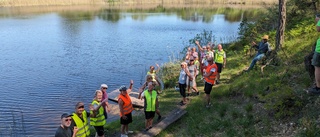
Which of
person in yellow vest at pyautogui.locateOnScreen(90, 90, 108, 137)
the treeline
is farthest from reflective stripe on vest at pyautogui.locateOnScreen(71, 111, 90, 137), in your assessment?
the treeline

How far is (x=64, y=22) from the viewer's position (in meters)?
41.2

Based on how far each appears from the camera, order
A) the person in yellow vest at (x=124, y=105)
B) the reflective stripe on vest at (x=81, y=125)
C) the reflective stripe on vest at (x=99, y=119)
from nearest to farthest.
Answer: the reflective stripe on vest at (x=81, y=125), the reflective stripe on vest at (x=99, y=119), the person in yellow vest at (x=124, y=105)

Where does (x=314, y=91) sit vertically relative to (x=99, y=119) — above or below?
above

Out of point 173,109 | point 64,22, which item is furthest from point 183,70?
point 64,22

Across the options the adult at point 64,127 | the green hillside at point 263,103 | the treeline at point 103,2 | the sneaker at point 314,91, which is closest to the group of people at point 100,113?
the adult at point 64,127

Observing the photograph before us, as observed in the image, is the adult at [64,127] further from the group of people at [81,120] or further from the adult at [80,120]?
the adult at [80,120]

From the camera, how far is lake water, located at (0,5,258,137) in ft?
42.2

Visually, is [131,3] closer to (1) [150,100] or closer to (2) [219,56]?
(2) [219,56]

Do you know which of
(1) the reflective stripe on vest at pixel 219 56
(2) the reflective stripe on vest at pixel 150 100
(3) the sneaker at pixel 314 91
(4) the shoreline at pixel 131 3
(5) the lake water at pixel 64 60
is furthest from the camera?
(4) the shoreline at pixel 131 3

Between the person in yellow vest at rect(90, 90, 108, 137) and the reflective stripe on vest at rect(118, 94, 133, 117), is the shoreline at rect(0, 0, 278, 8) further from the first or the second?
the person in yellow vest at rect(90, 90, 108, 137)

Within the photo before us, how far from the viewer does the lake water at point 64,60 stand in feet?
42.2

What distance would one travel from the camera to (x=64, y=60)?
72.7 ft

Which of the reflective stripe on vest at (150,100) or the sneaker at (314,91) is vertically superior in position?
the sneaker at (314,91)

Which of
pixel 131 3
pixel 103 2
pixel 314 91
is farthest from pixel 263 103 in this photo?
pixel 103 2
